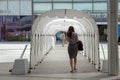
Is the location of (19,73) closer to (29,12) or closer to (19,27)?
(29,12)

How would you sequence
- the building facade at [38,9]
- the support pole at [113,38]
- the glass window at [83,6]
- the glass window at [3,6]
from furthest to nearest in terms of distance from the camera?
the glass window at [3,6] < the glass window at [83,6] < the building facade at [38,9] < the support pole at [113,38]

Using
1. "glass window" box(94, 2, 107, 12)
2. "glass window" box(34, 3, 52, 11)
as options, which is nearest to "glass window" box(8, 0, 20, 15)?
"glass window" box(34, 3, 52, 11)

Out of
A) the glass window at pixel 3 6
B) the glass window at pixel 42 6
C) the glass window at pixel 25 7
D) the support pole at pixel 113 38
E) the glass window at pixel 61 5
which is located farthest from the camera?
the glass window at pixel 25 7

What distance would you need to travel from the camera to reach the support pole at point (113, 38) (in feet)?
48.3

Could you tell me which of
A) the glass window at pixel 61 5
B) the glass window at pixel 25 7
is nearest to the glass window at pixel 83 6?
the glass window at pixel 61 5

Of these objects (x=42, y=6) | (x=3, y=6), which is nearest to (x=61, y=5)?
(x=42, y=6)

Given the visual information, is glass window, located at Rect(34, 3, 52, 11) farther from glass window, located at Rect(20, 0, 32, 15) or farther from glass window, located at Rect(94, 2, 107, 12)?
glass window, located at Rect(20, 0, 32, 15)

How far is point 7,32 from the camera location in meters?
69.2

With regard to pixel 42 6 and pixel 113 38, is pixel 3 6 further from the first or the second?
pixel 113 38

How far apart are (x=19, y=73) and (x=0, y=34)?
55.2 m

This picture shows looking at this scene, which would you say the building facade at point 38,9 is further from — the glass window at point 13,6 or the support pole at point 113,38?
the support pole at point 113,38

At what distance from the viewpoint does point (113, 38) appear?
1481 cm

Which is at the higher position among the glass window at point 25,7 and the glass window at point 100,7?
the glass window at point 25,7

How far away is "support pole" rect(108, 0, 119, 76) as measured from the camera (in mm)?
14734
